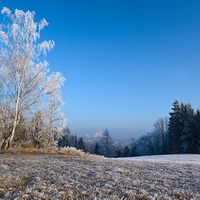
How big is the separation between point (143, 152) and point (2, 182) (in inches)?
2349

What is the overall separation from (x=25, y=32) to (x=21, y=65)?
3.15 metres

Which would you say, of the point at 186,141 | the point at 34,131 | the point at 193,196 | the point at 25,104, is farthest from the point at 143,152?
the point at 193,196

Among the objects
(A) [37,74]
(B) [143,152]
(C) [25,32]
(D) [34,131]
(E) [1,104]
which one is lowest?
(B) [143,152]

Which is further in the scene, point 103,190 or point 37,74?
point 37,74

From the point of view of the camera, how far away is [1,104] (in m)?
15.0

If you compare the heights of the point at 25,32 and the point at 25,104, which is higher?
the point at 25,32

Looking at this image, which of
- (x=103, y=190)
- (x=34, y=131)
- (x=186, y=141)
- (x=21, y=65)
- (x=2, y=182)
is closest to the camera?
(x=103, y=190)

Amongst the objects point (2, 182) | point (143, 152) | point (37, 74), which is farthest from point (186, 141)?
A: point (2, 182)

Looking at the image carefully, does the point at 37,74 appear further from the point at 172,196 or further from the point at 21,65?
the point at 172,196

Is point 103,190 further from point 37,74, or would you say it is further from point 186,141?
point 186,141

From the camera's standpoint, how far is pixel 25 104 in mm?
15180

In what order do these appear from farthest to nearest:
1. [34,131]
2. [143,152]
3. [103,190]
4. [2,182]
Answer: [143,152] → [34,131] → [2,182] → [103,190]

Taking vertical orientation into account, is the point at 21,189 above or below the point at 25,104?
below

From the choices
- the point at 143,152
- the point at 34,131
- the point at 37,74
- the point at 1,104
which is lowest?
the point at 143,152
